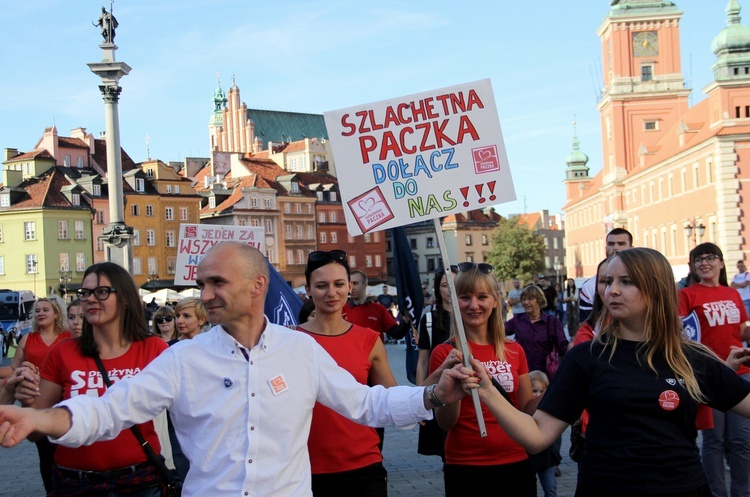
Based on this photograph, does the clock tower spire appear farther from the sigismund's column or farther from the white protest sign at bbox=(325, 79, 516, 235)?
the white protest sign at bbox=(325, 79, 516, 235)

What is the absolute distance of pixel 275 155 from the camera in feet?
375

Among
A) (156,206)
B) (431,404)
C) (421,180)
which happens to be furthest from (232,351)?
(156,206)

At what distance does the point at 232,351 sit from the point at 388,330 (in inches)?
193

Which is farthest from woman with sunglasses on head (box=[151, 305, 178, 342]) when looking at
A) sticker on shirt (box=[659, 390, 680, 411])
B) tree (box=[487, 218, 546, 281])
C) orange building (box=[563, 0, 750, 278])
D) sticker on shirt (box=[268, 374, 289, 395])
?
tree (box=[487, 218, 546, 281])

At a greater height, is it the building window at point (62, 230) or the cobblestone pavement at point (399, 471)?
the building window at point (62, 230)

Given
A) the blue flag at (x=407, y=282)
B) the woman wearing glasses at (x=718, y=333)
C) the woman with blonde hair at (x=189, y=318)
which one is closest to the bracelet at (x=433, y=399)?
the woman wearing glasses at (x=718, y=333)

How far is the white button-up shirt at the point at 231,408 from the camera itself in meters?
3.71

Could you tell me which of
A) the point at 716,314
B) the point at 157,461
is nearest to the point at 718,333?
the point at 716,314

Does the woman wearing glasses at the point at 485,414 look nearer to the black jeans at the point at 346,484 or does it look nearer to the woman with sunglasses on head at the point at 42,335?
the black jeans at the point at 346,484

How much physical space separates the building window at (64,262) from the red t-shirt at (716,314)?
229 ft

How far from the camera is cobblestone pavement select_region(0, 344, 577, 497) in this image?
8930 millimetres

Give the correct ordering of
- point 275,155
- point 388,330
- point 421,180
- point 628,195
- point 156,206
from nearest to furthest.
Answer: point 421,180, point 388,330, point 156,206, point 628,195, point 275,155

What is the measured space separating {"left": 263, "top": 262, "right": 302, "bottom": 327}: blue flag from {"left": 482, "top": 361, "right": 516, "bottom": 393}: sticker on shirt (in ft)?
10.7

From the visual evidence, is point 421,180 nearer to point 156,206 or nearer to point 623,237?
point 623,237
